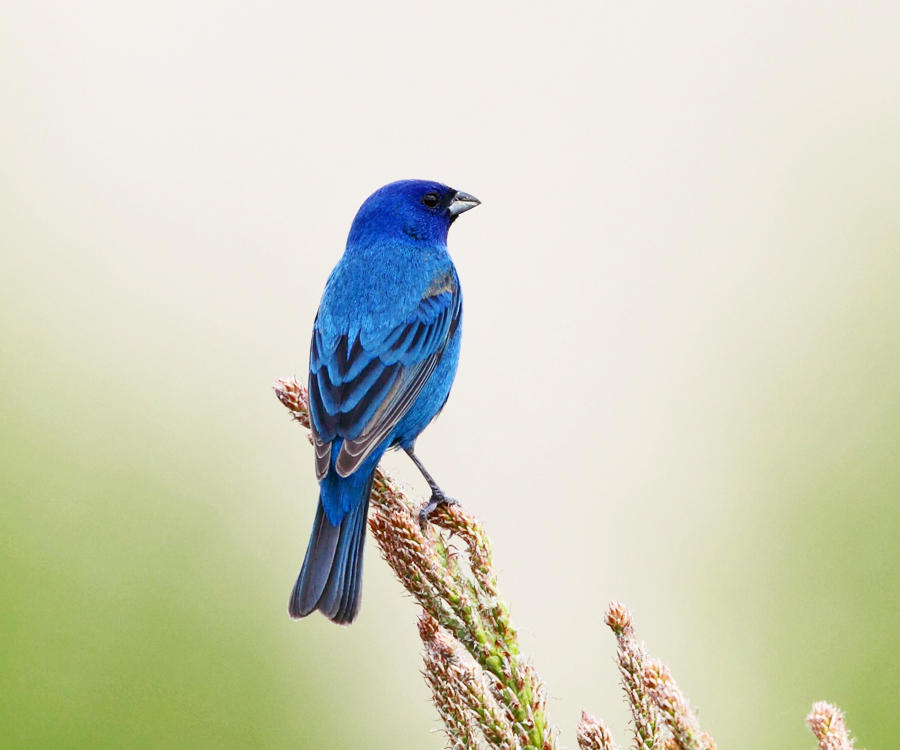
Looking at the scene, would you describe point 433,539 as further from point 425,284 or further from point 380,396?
point 425,284

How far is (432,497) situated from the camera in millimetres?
4742

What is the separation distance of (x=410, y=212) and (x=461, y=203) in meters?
0.46

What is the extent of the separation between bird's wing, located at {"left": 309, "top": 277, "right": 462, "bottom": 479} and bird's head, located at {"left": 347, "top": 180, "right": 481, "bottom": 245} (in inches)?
31.8

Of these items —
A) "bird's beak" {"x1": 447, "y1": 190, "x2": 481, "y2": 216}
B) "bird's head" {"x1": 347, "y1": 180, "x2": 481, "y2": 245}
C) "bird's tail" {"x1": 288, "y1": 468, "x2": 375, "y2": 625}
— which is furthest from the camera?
"bird's beak" {"x1": 447, "y1": 190, "x2": 481, "y2": 216}

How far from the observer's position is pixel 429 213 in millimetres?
6895

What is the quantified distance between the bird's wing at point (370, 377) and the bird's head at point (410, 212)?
807 millimetres

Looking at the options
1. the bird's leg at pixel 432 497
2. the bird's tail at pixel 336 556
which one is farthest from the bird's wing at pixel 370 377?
the bird's leg at pixel 432 497

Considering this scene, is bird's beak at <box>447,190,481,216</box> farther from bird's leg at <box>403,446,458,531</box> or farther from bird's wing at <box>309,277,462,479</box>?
bird's leg at <box>403,446,458,531</box>

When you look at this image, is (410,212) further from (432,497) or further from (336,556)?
(336,556)

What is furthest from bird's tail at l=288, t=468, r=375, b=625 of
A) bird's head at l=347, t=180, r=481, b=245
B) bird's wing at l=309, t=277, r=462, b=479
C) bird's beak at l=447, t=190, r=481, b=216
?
bird's beak at l=447, t=190, r=481, b=216

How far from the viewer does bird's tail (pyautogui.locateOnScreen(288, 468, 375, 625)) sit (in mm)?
4418

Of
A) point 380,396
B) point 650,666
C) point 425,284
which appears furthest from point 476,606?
point 425,284

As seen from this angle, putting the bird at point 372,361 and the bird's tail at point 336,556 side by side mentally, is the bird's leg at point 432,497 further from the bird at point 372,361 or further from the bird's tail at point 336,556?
the bird's tail at point 336,556

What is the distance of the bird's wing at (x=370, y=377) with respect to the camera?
15.7 ft
